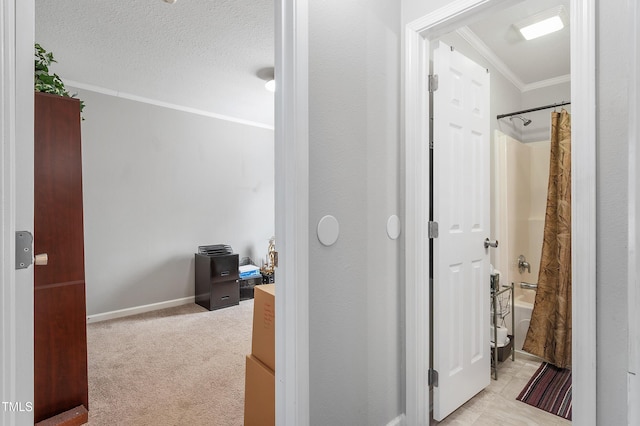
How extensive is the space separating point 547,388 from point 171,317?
368 cm

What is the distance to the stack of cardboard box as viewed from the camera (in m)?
1.50

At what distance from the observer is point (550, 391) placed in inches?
84.9

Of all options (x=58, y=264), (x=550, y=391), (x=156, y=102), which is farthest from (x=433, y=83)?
(x=156, y=102)

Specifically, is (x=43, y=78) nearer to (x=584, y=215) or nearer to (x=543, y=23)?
(x=584, y=215)

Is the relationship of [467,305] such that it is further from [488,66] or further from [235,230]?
[235,230]

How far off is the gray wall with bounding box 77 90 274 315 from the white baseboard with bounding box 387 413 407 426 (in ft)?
11.1

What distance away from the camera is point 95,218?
3.57 metres

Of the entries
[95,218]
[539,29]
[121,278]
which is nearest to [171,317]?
[121,278]

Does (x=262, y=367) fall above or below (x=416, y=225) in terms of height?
below

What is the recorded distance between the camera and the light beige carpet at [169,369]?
1967 millimetres

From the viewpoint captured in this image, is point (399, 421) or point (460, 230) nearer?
point (399, 421)

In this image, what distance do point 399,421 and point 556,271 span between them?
182 centimetres

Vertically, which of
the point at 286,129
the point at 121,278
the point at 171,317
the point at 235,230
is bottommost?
the point at 171,317

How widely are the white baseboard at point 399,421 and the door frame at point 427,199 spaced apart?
0.09 ft
